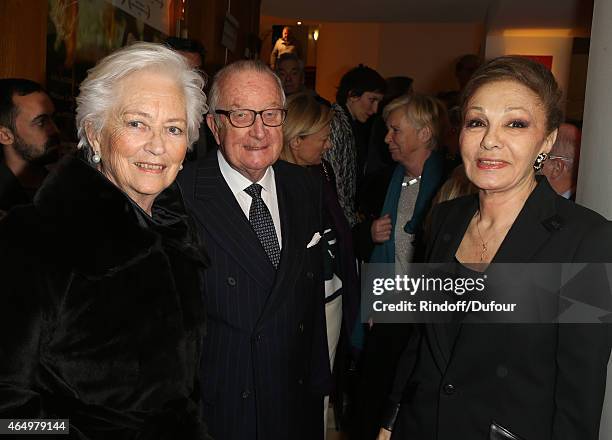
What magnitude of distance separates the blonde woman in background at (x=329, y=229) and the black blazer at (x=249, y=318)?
2.71 feet

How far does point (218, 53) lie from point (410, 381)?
16.9 feet

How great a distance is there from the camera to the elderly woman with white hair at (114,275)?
132 cm

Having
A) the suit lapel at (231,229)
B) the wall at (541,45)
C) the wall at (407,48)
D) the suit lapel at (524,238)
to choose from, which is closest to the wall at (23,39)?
the suit lapel at (231,229)

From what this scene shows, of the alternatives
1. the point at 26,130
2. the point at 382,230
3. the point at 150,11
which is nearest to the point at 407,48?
the point at 150,11

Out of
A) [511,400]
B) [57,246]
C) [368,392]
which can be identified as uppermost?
[57,246]

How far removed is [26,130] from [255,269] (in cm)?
160

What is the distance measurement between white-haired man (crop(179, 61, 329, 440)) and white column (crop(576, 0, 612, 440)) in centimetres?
102

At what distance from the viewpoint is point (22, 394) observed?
1.30m

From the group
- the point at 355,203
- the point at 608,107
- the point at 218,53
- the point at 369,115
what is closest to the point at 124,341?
the point at 608,107

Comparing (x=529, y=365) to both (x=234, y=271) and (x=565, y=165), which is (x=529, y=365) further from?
(x=565, y=165)

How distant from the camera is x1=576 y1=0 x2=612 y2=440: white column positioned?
1.94 m

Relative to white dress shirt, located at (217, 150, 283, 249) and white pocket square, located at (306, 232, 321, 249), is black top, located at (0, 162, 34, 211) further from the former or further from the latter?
white pocket square, located at (306, 232, 321, 249)

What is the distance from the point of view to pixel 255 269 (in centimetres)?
208

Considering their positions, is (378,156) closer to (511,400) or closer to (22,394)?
(511,400)
